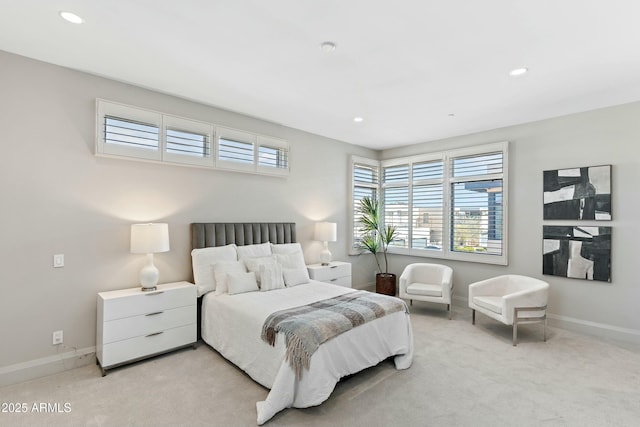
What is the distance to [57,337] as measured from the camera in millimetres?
3027

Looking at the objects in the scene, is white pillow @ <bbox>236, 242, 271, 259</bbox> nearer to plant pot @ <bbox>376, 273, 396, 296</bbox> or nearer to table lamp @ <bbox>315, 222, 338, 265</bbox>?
table lamp @ <bbox>315, 222, 338, 265</bbox>

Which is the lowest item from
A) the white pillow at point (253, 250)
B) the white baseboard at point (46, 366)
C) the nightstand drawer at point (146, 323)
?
the white baseboard at point (46, 366)

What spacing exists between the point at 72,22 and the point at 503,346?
206 inches

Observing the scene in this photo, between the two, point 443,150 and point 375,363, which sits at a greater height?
point 443,150

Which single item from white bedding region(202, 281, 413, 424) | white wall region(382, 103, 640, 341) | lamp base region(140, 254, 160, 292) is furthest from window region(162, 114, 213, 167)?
white wall region(382, 103, 640, 341)

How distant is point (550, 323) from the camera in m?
4.38

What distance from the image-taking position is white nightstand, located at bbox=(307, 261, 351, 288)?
478cm

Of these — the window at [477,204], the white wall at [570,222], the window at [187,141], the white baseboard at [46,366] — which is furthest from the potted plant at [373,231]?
the white baseboard at [46,366]

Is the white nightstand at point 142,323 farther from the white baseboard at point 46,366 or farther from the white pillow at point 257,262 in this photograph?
the white pillow at point 257,262

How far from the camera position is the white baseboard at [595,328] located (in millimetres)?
3801

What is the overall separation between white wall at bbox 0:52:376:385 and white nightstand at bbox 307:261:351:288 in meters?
1.76

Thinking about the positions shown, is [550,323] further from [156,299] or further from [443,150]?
[156,299]

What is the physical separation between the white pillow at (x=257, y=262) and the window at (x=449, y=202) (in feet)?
8.30

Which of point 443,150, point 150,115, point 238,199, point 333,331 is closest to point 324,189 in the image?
point 238,199
